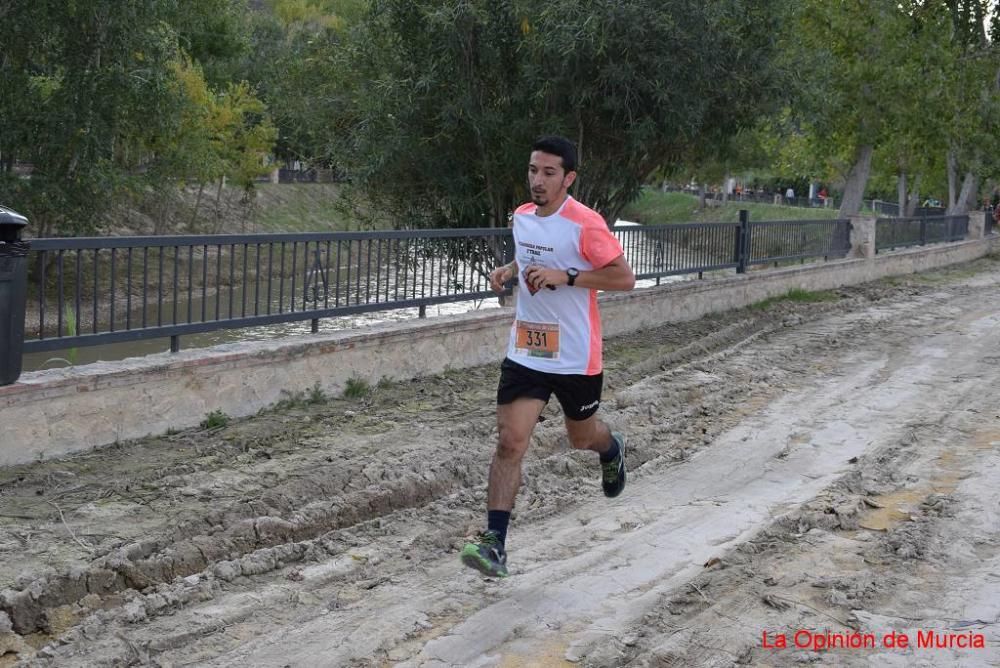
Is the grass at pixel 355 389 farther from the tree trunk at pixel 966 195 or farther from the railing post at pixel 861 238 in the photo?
the tree trunk at pixel 966 195

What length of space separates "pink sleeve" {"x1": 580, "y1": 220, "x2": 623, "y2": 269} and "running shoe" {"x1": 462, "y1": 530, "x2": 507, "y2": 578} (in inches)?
55.8

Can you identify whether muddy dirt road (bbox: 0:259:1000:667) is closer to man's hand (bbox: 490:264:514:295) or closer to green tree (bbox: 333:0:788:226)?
man's hand (bbox: 490:264:514:295)

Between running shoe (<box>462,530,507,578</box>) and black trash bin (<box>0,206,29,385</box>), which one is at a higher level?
black trash bin (<box>0,206,29,385</box>)

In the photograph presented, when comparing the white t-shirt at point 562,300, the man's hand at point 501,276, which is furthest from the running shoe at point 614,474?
the man's hand at point 501,276

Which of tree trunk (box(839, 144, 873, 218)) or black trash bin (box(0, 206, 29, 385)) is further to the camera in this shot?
tree trunk (box(839, 144, 873, 218))

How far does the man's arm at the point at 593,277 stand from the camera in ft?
17.1

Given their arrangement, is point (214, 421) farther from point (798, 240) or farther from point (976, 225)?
point (976, 225)

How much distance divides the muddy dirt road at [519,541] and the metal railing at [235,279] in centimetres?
92

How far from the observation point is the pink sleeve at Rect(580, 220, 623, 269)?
5371 mm

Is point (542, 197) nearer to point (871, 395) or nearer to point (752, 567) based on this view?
point (752, 567)

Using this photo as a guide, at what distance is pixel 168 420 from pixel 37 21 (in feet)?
72.9

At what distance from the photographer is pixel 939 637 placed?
482 cm

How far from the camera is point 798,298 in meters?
18.8

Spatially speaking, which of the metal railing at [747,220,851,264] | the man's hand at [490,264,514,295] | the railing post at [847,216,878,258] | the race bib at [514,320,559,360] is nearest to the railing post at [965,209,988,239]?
the railing post at [847,216,878,258]
